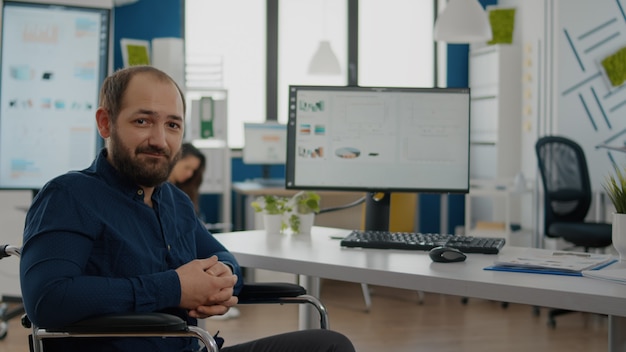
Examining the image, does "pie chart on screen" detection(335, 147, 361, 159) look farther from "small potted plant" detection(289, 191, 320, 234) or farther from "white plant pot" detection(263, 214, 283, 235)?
"white plant pot" detection(263, 214, 283, 235)

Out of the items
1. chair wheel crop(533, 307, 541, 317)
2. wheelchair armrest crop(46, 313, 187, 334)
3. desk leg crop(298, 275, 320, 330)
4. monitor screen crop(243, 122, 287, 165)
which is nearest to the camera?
wheelchair armrest crop(46, 313, 187, 334)

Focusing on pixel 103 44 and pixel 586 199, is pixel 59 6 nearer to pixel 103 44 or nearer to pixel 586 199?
pixel 103 44

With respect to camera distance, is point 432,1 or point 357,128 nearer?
point 357,128

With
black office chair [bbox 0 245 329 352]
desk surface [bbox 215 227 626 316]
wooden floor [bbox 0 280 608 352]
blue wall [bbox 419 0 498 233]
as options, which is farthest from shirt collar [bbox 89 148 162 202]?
blue wall [bbox 419 0 498 233]

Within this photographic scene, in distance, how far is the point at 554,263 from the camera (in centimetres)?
188

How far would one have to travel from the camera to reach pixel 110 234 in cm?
164

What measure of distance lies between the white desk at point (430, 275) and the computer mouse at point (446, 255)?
0.02 m

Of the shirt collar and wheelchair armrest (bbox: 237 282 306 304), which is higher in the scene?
the shirt collar

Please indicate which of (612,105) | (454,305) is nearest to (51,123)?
(454,305)

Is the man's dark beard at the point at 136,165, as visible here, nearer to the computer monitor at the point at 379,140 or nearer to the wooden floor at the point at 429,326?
the computer monitor at the point at 379,140

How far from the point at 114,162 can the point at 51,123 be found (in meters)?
2.98

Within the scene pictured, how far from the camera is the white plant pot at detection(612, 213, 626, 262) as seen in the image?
1901 millimetres

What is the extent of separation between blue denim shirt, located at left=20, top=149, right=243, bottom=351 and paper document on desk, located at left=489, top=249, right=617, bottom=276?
751 mm

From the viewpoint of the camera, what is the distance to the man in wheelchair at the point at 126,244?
1.52 m
